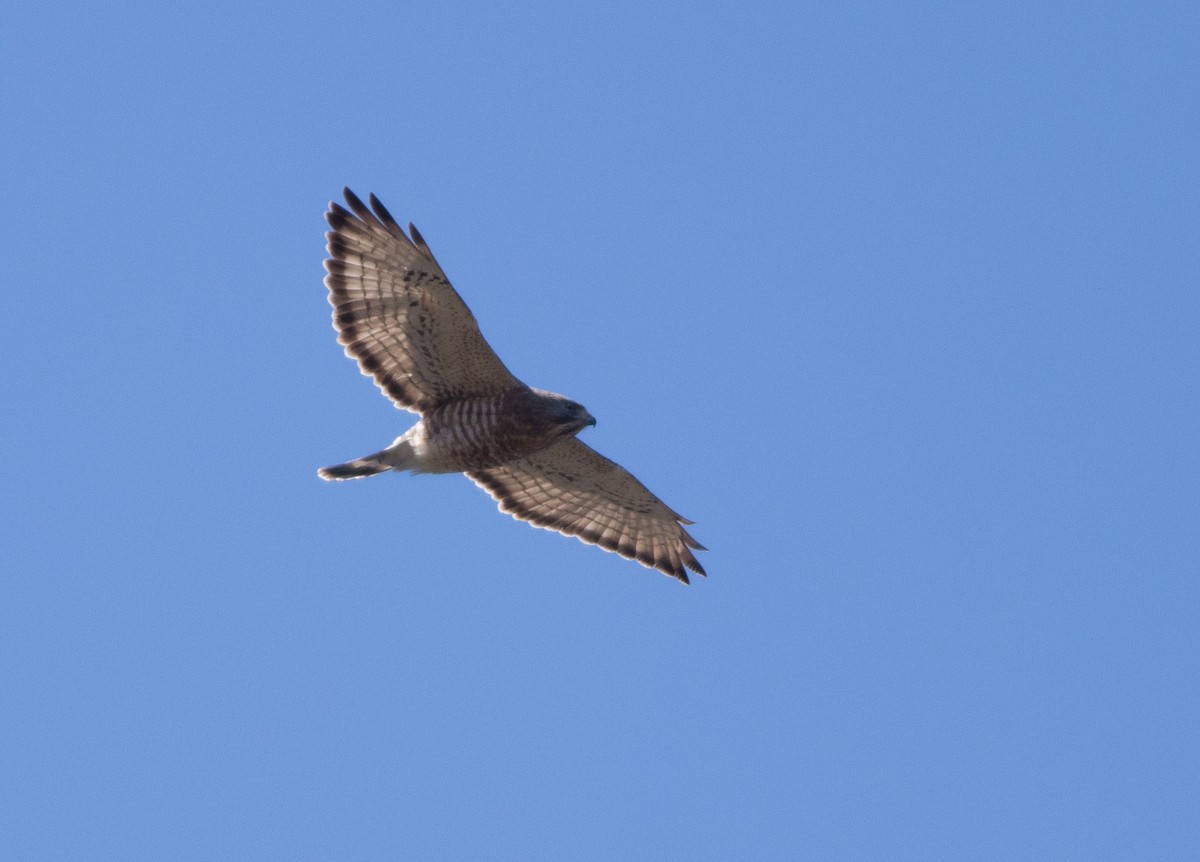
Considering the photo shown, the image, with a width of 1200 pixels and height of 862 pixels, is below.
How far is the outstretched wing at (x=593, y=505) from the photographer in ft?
51.8

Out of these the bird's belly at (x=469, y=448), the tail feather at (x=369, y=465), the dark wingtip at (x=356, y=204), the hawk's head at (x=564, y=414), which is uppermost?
the dark wingtip at (x=356, y=204)

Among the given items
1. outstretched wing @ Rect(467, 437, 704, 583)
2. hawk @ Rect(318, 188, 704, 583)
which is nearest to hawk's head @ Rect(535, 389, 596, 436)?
hawk @ Rect(318, 188, 704, 583)

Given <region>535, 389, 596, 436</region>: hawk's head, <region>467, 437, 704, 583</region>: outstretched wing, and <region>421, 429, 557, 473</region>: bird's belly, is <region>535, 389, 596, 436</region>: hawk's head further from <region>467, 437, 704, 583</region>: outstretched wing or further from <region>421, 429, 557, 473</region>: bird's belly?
<region>467, 437, 704, 583</region>: outstretched wing

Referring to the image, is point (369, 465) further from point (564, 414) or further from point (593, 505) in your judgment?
point (593, 505)

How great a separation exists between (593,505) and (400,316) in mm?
2913

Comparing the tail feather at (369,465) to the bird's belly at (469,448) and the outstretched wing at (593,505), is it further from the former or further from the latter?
the outstretched wing at (593,505)

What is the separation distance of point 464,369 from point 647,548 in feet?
9.53

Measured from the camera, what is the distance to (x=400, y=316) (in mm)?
14336

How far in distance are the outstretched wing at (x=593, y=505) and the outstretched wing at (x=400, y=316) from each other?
1.39 meters

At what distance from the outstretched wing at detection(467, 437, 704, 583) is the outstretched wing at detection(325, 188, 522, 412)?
1388 mm

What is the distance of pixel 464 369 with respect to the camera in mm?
14484

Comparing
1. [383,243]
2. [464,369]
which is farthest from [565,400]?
[383,243]

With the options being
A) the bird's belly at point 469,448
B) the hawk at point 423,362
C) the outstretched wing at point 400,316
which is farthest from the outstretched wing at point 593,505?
the outstretched wing at point 400,316

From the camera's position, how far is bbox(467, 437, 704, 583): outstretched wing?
621 inches
